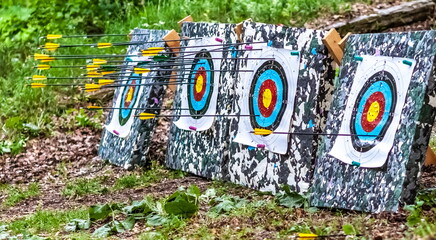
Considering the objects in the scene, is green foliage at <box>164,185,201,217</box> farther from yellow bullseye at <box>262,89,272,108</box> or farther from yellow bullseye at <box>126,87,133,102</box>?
yellow bullseye at <box>126,87,133,102</box>

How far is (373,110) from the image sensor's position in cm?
531

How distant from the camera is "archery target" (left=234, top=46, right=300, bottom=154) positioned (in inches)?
241

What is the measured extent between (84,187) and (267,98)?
192cm

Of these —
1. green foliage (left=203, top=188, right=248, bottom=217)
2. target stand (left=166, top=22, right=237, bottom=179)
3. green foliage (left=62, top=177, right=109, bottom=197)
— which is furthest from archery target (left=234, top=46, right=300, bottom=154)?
green foliage (left=62, top=177, right=109, bottom=197)

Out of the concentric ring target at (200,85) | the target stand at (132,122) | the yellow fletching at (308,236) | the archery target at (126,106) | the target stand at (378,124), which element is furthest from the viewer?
the archery target at (126,106)

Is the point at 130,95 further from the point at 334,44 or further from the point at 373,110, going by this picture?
the point at 373,110

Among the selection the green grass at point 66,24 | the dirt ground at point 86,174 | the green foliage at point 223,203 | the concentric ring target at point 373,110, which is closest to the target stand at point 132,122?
the dirt ground at point 86,174

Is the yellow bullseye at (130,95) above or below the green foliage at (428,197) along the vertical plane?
above

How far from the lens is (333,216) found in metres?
5.19

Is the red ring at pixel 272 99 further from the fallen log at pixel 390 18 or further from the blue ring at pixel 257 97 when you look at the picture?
the fallen log at pixel 390 18

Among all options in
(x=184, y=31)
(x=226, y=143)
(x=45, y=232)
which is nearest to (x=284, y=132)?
(x=226, y=143)

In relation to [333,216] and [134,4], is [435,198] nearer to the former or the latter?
[333,216]

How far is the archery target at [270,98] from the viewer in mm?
6121

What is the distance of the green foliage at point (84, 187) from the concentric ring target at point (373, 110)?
2605 millimetres
